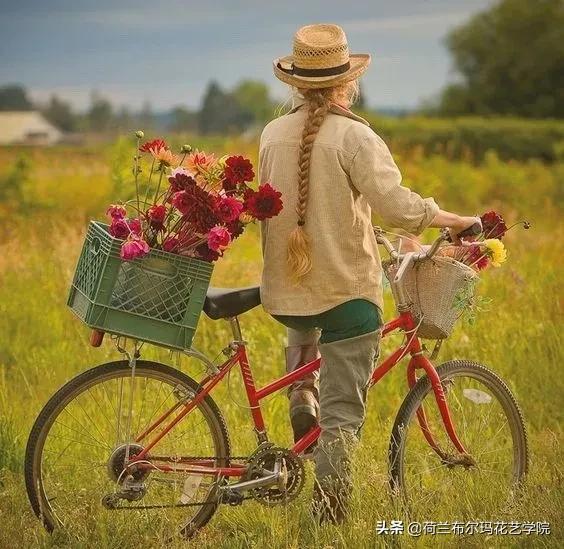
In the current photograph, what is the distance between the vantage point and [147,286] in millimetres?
3875

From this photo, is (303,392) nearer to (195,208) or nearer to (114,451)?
(114,451)

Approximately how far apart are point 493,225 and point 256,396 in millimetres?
1102

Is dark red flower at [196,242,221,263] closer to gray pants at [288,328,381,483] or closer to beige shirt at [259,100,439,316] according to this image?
beige shirt at [259,100,439,316]

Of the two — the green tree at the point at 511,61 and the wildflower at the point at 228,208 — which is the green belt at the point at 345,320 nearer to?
the wildflower at the point at 228,208

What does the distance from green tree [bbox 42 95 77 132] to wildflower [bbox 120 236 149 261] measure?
60.7m

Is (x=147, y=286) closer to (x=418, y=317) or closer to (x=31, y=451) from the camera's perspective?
(x=31, y=451)

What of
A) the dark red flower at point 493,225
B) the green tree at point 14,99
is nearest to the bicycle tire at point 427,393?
the dark red flower at point 493,225


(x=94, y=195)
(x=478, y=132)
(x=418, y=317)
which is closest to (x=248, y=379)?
(x=418, y=317)

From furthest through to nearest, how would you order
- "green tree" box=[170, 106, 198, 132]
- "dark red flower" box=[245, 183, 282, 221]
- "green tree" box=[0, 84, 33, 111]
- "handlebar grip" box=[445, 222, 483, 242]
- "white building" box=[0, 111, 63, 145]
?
"green tree" box=[170, 106, 198, 132] → "green tree" box=[0, 84, 33, 111] → "white building" box=[0, 111, 63, 145] → "handlebar grip" box=[445, 222, 483, 242] → "dark red flower" box=[245, 183, 282, 221]

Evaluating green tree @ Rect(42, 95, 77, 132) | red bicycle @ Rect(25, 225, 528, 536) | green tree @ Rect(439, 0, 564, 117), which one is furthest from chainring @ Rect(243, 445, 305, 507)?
green tree @ Rect(42, 95, 77, 132)

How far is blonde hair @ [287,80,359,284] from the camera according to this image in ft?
13.1

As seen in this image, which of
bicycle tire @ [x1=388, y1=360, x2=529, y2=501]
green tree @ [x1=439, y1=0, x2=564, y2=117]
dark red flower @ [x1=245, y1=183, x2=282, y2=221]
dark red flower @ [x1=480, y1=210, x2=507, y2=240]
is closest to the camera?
dark red flower @ [x1=245, y1=183, x2=282, y2=221]

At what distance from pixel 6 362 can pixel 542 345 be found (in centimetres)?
307

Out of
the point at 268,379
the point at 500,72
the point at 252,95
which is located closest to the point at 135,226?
the point at 268,379
